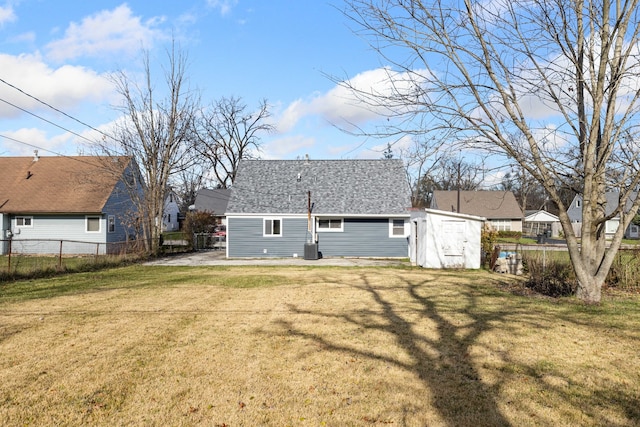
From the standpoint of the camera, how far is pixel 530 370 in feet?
17.8

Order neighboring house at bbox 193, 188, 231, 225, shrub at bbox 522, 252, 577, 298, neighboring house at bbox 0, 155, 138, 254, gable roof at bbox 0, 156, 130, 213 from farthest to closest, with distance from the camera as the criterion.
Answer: neighboring house at bbox 193, 188, 231, 225 < gable roof at bbox 0, 156, 130, 213 < neighboring house at bbox 0, 155, 138, 254 < shrub at bbox 522, 252, 577, 298

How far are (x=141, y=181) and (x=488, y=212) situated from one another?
37.3 metres

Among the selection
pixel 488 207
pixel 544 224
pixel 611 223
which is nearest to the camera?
pixel 611 223

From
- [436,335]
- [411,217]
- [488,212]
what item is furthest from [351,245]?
[488,212]

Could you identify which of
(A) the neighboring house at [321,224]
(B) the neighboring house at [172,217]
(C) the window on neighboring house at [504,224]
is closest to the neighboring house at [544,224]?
(C) the window on neighboring house at [504,224]

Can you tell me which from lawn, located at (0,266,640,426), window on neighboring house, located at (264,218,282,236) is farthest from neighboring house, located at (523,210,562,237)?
lawn, located at (0,266,640,426)

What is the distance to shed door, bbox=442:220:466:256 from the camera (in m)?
18.0

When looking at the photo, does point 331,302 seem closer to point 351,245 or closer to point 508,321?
point 508,321

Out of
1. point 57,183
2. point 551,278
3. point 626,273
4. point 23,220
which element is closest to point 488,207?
point 626,273

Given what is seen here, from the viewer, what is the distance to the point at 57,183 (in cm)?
2709

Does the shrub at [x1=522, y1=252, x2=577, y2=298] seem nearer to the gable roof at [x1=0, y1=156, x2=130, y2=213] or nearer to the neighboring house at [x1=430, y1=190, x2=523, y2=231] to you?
the gable roof at [x1=0, y1=156, x2=130, y2=213]

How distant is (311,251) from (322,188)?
4.39 metres

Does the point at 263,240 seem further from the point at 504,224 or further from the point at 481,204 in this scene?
the point at 504,224

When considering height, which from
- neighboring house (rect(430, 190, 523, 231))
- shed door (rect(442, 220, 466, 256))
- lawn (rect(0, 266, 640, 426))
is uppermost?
neighboring house (rect(430, 190, 523, 231))
